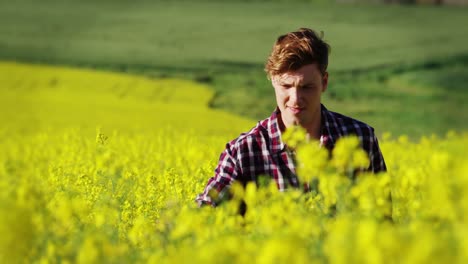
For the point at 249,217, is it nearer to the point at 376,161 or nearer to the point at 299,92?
the point at 299,92

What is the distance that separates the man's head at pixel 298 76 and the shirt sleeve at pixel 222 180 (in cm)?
35

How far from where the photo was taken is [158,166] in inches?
330

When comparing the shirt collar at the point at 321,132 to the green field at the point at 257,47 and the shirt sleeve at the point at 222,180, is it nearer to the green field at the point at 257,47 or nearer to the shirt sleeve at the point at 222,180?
the shirt sleeve at the point at 222,180

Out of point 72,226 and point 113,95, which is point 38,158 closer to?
point 72,226

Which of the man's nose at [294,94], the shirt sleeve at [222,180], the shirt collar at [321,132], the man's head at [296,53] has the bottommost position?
the shirt sleeve at [222,180]

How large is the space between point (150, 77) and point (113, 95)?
2.00m

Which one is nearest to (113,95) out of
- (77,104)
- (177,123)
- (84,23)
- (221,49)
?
(77,104)

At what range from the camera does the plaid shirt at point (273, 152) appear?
5352 millimetres

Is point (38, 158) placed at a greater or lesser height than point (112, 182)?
lesser

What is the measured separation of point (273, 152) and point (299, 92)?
46 cm

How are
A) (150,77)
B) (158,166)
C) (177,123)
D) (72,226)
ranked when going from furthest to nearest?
1. (150,77)
2. (177,123)
3. (158,166)
4. (72,226)

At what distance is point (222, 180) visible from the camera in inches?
207

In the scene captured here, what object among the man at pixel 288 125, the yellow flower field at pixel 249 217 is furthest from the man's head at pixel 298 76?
the yellow flower field at pixel 249 217

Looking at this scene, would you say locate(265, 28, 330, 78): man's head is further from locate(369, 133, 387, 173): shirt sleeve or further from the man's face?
locate(369, 133, 387, 173): shirt sleeve
